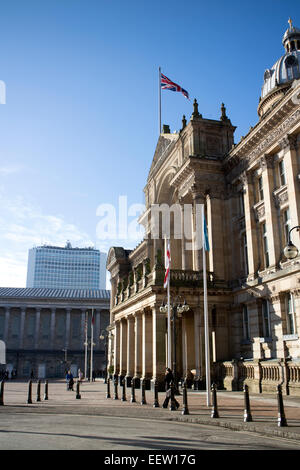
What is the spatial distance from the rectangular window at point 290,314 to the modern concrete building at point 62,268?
175300 mm

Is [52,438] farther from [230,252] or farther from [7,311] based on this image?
[7,311]

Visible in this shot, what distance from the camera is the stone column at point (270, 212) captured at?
27516mm

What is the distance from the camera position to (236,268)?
A: 3244 cm

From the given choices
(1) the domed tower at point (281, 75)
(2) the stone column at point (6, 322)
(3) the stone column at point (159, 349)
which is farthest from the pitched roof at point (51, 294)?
(3) the stone column at point (159, 349)

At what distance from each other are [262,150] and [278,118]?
280 centimetres

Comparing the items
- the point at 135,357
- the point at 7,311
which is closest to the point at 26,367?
the point at 7,311

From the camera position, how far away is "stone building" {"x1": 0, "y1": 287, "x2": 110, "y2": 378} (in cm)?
9356

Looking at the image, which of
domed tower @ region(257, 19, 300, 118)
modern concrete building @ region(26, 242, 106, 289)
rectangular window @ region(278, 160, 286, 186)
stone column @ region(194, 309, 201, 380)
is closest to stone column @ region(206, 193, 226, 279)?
stone column @ region(194, 309, 201, 380)

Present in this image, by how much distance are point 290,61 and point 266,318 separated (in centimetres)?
2670

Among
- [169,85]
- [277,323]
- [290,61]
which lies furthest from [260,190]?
[290,61]

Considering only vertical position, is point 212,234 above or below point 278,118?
below

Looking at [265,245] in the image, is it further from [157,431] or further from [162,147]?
[162,147]
